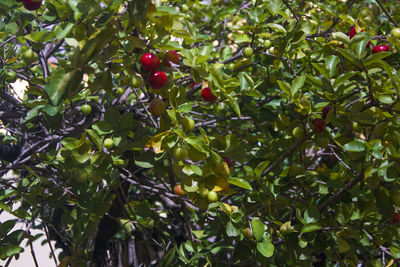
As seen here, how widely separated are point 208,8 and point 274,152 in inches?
45.9

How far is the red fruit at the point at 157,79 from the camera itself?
1.32 metres

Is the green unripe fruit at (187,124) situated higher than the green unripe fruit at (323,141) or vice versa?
the green unripe fruit at (187,124)

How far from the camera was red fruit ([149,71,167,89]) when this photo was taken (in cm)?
132

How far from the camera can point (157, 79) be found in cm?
133

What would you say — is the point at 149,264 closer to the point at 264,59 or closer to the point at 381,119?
the point at 264,59

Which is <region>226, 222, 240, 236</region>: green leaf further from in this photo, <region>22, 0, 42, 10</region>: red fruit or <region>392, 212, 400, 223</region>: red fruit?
<region>22, 0, 42, 10</region>: red fruit

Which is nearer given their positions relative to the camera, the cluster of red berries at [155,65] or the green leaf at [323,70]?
the cluster of red berries at [155,65]

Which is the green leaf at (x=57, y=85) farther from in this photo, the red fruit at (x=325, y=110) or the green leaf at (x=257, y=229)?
the red fruit at (x=325, y=110)

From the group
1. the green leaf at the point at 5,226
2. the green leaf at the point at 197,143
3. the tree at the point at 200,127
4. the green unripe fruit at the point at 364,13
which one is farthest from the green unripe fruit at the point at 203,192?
A: the green unripe fruit at the point at 364,13

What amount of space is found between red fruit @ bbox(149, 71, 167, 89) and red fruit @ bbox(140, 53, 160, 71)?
2 centimetres

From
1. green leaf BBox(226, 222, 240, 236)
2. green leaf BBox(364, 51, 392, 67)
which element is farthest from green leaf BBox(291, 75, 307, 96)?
green leaf BBox(226, 222, 240, 236)

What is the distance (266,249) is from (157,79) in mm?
741

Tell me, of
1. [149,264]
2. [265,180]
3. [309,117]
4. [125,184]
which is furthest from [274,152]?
[149,264]

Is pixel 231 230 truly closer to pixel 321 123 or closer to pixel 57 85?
pixel 321 123
